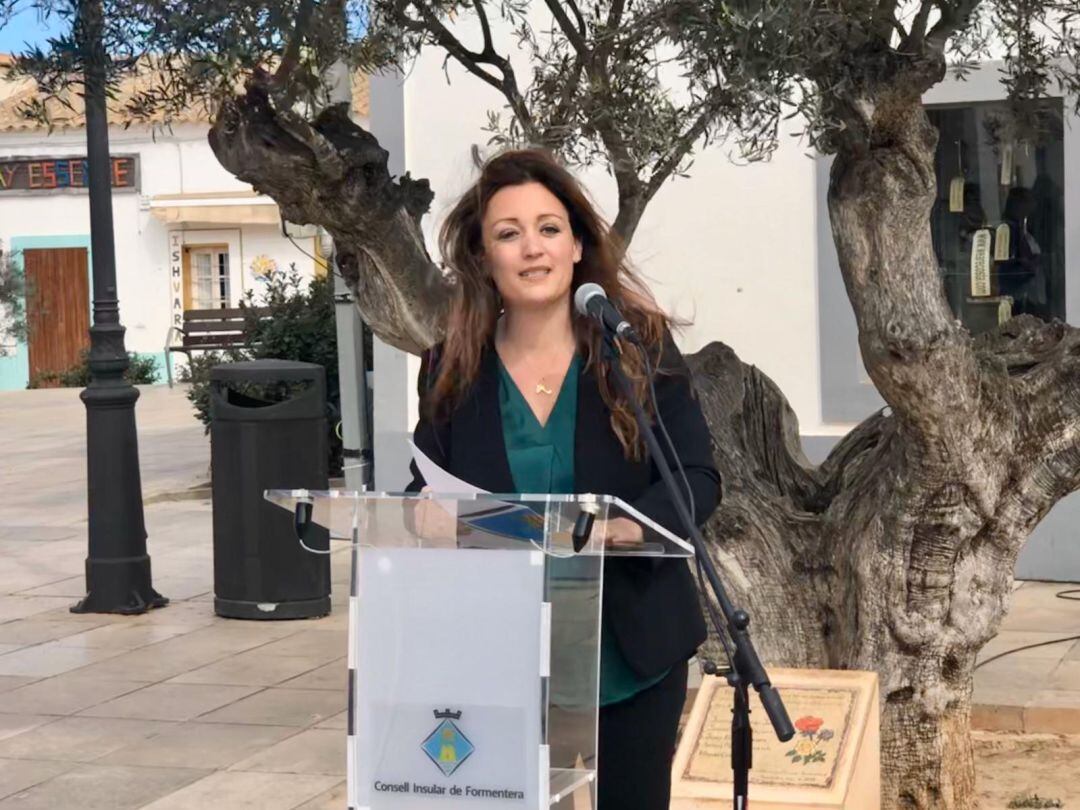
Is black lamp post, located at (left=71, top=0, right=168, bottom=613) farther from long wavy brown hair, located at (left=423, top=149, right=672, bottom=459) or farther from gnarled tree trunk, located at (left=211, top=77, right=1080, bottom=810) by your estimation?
long wavy brown hair, located at (left=423, top=149, right=672, bottom=459)

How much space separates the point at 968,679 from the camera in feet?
17.9

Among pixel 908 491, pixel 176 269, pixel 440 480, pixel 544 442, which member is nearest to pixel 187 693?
pixel 908 491

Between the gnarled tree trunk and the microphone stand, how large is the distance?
7.11ft

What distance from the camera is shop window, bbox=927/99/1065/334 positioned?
372 inches

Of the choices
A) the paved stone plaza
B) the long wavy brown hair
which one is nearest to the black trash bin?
the paved stone plaza

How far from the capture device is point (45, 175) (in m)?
29.3

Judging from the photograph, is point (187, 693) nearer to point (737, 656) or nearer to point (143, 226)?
point (737, 656)

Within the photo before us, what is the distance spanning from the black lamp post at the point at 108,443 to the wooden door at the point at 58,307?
68.2 ft

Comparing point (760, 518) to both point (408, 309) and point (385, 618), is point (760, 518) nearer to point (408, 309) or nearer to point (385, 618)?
point (408, 309)

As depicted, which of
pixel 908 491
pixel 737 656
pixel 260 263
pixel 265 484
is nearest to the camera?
pixel 737 656

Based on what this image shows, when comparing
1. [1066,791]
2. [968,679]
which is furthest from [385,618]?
[1066,791]

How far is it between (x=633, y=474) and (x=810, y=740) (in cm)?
188

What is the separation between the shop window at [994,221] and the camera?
9461 millimetres

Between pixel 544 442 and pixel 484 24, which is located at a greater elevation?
pixel 484 24
